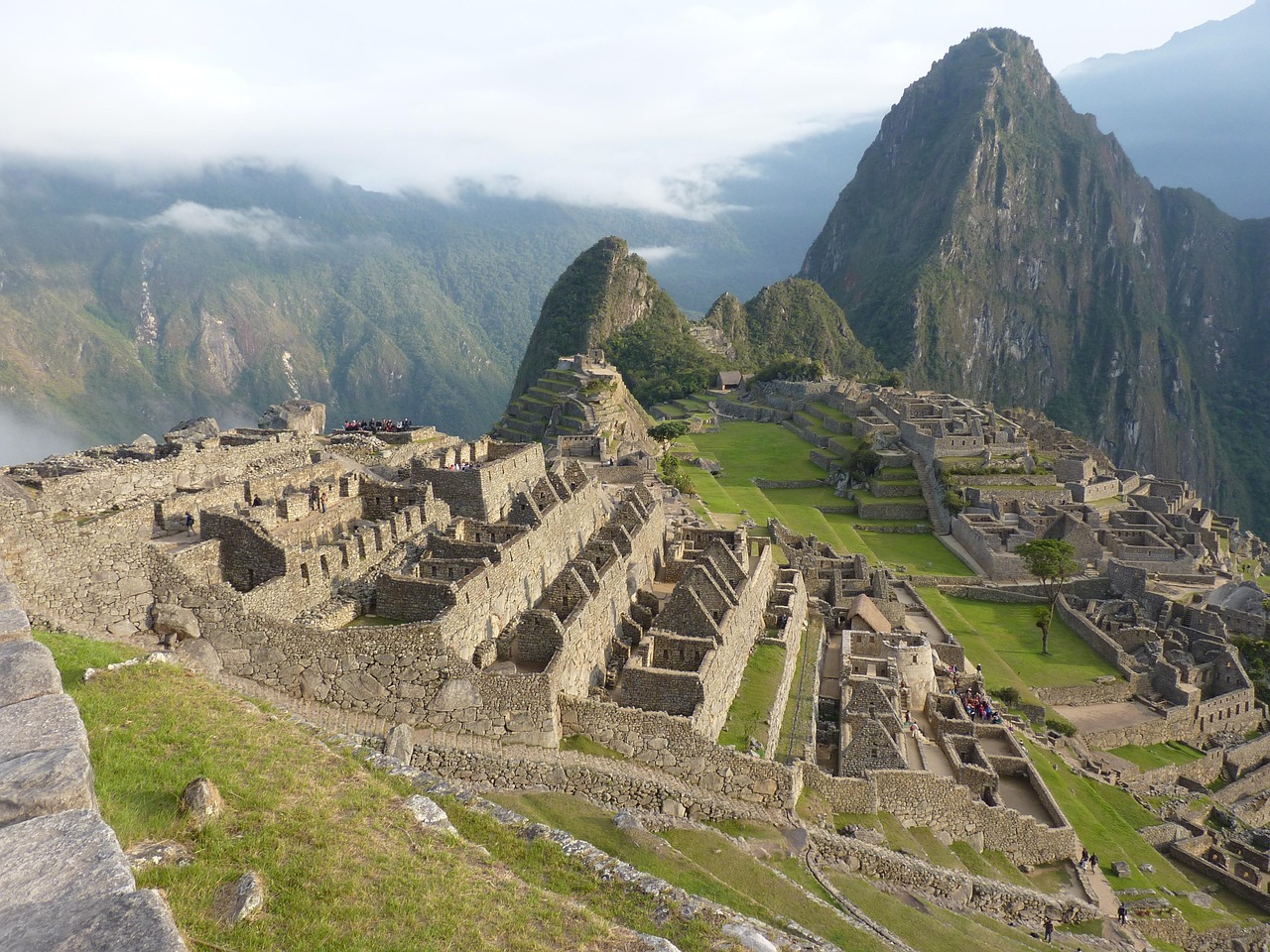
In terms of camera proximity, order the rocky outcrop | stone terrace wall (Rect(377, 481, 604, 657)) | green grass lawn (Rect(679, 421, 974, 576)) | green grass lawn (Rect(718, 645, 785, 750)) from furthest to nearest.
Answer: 1. the rocky outcrop
2. green grass lawn (Rect(679, 421, 974, 576))
3. green grass lawn (Rect(718, 645, 785, 750))
4. stone terrace wall (Rect(377, 481, 604, 657))

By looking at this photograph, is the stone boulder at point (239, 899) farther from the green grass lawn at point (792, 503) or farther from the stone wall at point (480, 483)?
the green grass lawn at point (792, 503)

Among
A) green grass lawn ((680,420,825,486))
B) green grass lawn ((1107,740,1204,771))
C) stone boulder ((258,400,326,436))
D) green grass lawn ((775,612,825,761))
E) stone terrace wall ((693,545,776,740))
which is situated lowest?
green grass lawn ((1107,740,1204,771))

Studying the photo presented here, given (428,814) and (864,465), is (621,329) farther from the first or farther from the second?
(428,814)

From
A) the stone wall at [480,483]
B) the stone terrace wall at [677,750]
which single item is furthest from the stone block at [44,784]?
the stone wall at [480,483]

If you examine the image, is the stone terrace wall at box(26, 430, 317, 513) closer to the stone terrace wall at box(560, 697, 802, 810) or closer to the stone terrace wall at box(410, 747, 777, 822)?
the stone terrace wall at box(410, 747, 777, 822)

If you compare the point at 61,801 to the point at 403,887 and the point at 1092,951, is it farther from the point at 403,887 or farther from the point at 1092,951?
the point at 1092,951

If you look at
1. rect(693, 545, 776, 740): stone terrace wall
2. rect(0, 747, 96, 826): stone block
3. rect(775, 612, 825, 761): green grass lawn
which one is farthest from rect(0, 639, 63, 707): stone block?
rect(775, 612, 825, 761): green grass lawn

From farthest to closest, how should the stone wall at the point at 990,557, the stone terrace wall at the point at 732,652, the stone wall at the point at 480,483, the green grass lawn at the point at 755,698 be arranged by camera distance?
the stone wall at the point at 990,557 → the stone wall at the point at 480,483 → the green grass lawn at the point at 755,698 → the stone terrace wall at the point at 732,652
